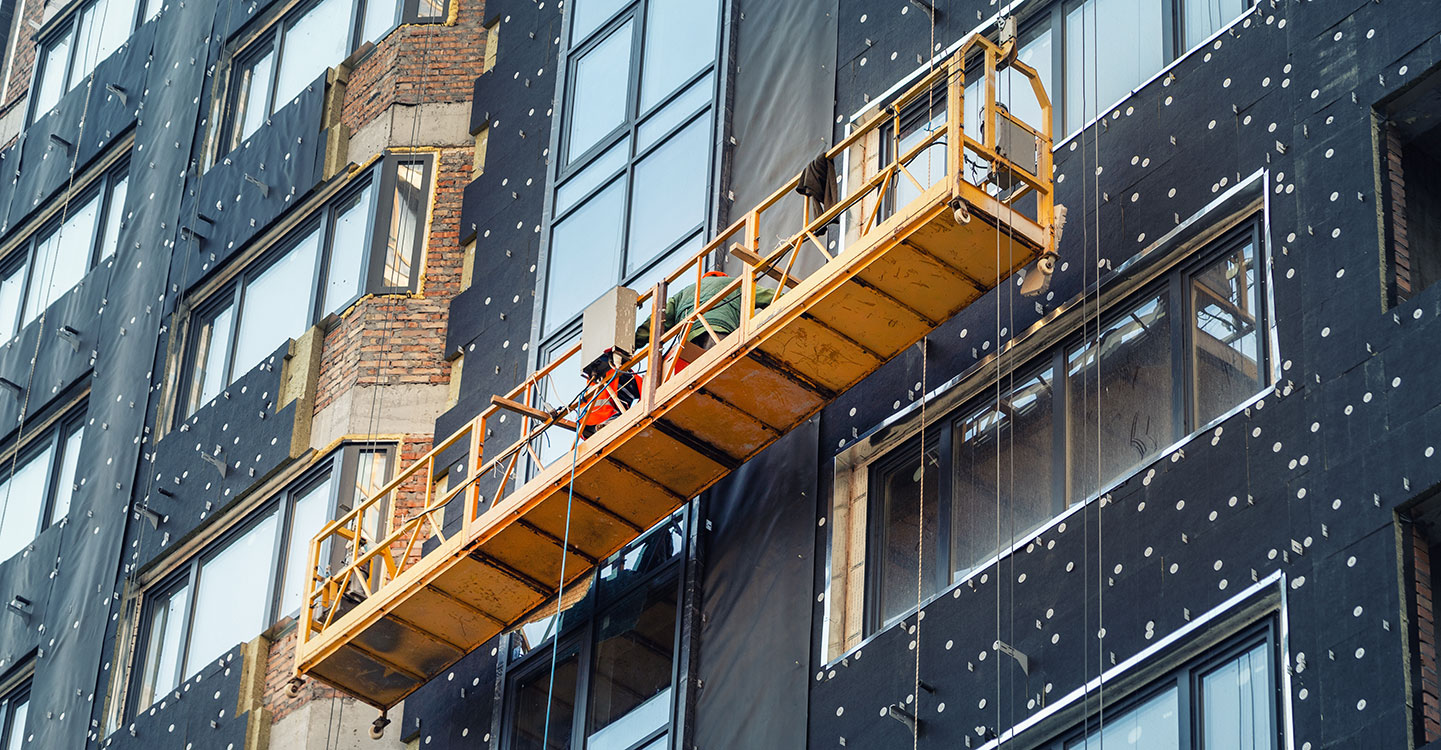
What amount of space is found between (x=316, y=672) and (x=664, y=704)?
405 centimetres

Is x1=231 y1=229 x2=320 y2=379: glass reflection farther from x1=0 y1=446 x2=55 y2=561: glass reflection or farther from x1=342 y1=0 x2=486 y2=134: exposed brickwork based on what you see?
x1=0 y1=446 x2=55 y2=561: glass reflection

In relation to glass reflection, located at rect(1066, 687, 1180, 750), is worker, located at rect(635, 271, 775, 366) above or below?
above

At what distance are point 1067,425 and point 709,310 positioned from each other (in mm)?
3638

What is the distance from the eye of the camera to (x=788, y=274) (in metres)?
19.7

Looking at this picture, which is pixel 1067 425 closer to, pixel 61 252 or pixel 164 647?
pixel 164 647

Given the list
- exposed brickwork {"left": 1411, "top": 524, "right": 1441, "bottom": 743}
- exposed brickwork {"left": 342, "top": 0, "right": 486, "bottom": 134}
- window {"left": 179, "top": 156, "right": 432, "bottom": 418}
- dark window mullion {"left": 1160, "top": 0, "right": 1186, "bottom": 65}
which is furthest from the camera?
exposed brickwork {"left": 342, "top": 0, "right": 486, "bottom": 134}

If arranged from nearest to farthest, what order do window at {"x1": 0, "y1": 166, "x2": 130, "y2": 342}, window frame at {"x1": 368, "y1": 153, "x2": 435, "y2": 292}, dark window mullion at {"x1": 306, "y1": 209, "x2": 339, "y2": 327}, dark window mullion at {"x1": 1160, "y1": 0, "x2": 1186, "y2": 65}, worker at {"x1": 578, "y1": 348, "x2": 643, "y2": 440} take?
dark window mullion at {"x1": 1160, "y1": 0, "x2": 1186, "y2": 65} < worker at {"x1": 578, "y1": 348, "x2": 643, "y2": 440} < window frame at {"x1": 368, "y1": 153, "x2": 435, "y2": 292} < dark window mullion at {"x1": 306, "y1": 209, "x2": 339, "y2": 327} < window at {"x1": 0, "y1": 166, "x2": 130, "y2": 342}

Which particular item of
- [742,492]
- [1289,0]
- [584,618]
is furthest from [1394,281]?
[584,618]

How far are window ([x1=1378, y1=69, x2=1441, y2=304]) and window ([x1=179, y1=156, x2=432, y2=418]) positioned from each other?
534 inches

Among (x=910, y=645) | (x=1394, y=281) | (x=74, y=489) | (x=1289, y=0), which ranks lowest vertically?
(x=910, y=645)

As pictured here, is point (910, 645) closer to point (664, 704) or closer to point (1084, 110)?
point (664, 704)

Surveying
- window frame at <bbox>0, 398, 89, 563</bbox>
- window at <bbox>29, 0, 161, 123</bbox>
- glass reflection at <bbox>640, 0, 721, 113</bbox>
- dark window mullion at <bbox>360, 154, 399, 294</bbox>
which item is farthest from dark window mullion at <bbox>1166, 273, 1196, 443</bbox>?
window at <bbox>29, 0, 161, 123</bbox>

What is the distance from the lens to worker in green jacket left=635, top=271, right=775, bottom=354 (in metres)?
20.8

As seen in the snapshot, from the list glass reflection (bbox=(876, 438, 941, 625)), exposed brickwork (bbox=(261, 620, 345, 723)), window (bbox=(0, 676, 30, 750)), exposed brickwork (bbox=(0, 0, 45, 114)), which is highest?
exposed brickwork (bbox=(0, 0, 45, 114))
